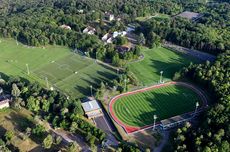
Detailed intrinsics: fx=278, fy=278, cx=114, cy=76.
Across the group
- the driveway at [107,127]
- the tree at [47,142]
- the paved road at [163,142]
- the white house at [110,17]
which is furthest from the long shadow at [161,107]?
the white house at [110,17]

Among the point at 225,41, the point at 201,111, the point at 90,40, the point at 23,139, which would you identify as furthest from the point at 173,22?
the point at 23,139

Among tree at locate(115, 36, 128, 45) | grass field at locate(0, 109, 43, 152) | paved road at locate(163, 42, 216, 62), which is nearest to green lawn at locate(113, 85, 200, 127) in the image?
paved road at locate(163, 42, 216, 62)

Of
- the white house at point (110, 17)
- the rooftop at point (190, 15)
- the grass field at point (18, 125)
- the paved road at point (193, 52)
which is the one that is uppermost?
the rooftop at point (190, 15)

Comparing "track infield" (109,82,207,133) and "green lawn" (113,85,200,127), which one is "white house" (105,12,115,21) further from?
"green lawn" (113,85,200,127)

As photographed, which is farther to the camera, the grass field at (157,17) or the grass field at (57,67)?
the grass field at (157,17)

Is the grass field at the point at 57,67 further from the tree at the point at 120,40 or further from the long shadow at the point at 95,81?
the tree at the point at 120,40

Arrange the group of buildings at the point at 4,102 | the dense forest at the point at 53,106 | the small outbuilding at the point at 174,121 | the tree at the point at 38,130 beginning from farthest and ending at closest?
the group of buildings at the point at 4,102 < the small outbuilding at the point at 174,121 < the dense forest at the point at 53,106 < the tree at the point at 38,130

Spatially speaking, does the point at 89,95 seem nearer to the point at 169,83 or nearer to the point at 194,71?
the point at 169,83
